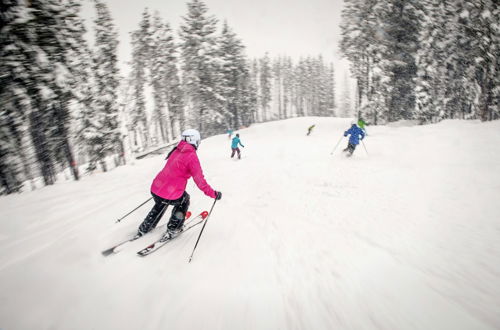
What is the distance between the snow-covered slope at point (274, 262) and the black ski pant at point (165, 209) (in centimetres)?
34

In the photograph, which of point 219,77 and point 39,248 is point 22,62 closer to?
point 39,248

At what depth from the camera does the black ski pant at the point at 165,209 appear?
4.21m

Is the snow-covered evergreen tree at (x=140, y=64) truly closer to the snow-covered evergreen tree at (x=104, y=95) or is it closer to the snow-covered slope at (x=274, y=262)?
the snow-covered evergreen tree at (x=104, y=95)

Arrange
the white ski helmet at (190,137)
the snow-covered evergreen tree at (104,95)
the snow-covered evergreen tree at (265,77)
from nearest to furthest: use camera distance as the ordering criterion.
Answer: the white ski helmet at (190,137)
the snow-covered evergreen tree at (104,95)
the snow-covered evergreen tree at (265,77)

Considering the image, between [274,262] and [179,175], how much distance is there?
2321 millimetres

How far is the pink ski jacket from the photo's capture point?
401 cm

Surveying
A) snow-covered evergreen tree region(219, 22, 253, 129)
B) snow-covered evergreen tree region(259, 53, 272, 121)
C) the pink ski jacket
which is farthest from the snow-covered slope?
snow-covered evergreen tree region(259, 53, 272, 121)

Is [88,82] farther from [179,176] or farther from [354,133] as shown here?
[354,133]

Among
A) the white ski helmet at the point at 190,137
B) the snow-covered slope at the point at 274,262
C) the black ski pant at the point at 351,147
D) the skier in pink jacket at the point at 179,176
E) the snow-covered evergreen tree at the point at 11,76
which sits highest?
the snow-covered evergreen tree at the point at 11,76

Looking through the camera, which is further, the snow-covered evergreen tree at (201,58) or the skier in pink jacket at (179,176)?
the snow-covered evergreen tree at (201,58)

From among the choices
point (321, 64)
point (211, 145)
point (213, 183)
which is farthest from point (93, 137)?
point (321, 64)

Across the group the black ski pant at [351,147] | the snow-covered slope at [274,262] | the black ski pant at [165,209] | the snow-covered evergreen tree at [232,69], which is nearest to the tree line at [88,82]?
the snow-covered evergreen tree at [232,69]

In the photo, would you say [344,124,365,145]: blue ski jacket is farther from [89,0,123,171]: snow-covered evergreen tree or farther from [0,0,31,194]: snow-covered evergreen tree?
[89,0,123,171]: snow-covered evergreen tree

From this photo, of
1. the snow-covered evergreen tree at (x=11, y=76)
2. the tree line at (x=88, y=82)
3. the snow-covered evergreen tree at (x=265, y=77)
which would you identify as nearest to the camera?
the snow-covered evergreen tree at (x=11, y=76)
